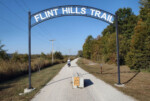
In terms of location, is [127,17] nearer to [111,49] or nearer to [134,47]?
[111,49]

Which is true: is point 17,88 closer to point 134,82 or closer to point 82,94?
point 82,94

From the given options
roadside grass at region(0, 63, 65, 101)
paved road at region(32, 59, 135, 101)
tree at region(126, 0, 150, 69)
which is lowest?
roadside grass at region(0, 63, 65, 101)

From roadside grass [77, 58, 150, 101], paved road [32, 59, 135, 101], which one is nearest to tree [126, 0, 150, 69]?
roadside grass [77, 58, 150, 101]

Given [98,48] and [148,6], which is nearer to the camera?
[148,6]

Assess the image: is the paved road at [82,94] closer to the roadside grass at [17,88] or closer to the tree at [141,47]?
the roadside grass at [17,88]

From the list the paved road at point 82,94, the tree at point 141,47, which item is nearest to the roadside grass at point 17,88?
the paved road at point 82,94

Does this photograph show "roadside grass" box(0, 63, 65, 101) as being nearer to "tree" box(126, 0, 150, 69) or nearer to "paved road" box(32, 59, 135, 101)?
"paved road" box(32, 59, 135, 101)

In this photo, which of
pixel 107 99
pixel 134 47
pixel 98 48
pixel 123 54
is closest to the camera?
pixel 107 99

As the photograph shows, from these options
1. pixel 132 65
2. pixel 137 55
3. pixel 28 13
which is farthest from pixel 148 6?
pixel 28 13

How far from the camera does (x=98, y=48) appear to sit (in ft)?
139

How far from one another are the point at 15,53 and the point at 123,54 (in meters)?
24.4

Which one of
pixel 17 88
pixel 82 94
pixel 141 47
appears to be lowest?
pixel 17 88

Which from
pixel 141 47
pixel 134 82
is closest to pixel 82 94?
pixel 134 82

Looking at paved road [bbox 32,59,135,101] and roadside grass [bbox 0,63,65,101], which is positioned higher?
paved road [bbox 32,59,135,101]
